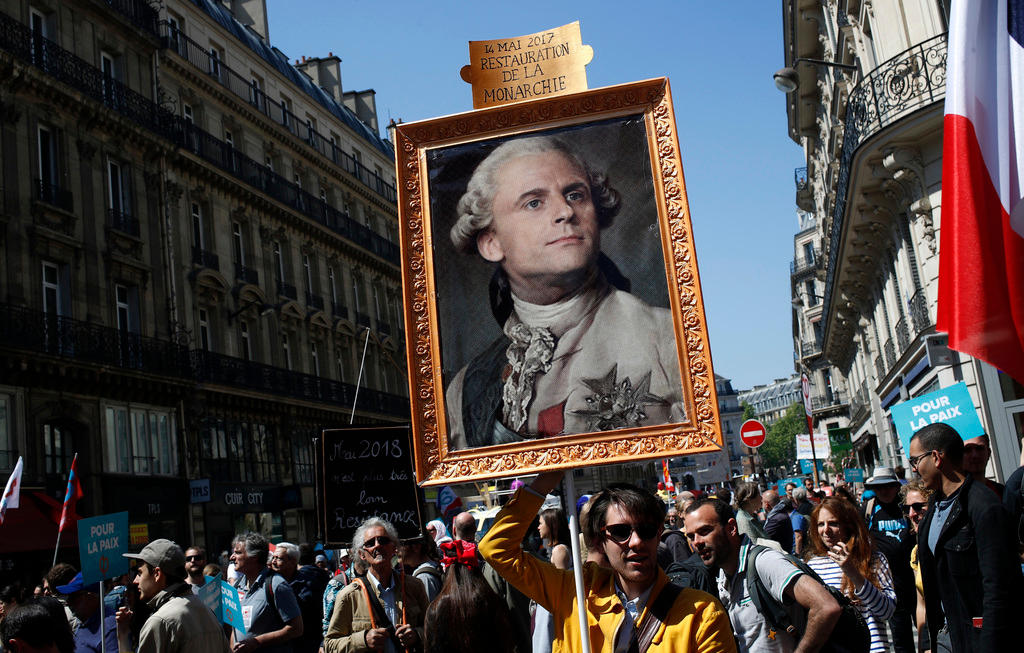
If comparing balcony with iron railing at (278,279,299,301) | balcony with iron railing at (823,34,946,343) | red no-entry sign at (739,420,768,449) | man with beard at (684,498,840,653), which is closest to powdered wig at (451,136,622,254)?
man with beard at (684,498,840,653)

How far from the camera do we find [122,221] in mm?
25875

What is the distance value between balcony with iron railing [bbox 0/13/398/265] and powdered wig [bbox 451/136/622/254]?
2076 centimetres

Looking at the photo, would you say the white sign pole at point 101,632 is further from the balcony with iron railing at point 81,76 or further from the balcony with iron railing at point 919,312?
the balcony with iron railing at point 81,76

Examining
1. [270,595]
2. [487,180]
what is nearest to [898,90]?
[487,180]

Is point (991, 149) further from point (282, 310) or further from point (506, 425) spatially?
point (282, 310)

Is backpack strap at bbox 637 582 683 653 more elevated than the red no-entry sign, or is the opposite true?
the red no-entry sign

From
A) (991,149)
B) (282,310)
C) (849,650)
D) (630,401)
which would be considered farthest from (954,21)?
(282,310)

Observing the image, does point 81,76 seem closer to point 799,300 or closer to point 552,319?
point 552,319

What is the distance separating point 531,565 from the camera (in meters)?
3.97

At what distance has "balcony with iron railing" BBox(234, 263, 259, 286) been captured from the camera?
31.8m

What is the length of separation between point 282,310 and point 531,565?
31203 millimetres

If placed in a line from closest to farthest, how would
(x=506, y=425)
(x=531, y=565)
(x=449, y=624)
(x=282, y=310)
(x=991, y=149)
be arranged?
(x=991, y=149), (x=531, y=565), (x=449, y=624), (x=506, y=425), (x=282, y=310)

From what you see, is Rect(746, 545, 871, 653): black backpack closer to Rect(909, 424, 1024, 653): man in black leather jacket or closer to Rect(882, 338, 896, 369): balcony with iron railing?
Rect(909, 424, 1024, 653): man in black leather jacket

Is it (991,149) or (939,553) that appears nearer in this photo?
(991,149)
